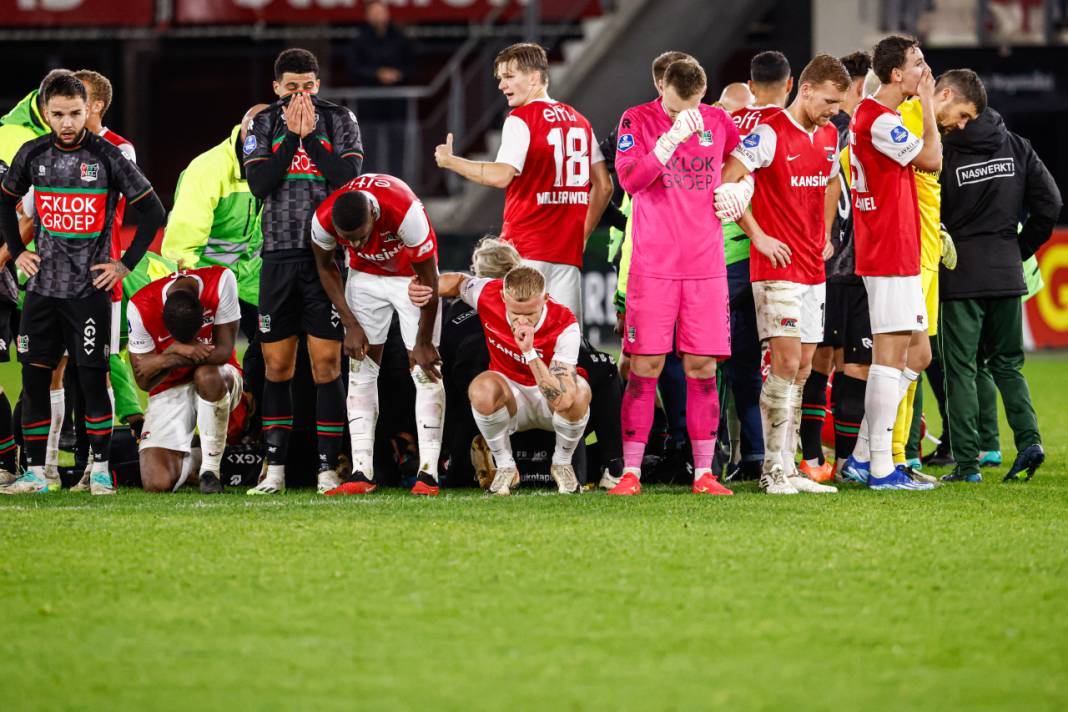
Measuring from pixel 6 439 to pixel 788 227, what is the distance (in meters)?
4.20

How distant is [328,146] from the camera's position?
778cm

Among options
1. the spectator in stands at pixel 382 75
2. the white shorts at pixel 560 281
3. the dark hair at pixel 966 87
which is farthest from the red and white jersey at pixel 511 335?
the spectator in stands at pixel 382 75

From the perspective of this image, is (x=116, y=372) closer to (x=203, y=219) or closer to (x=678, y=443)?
(x=203, y=219)

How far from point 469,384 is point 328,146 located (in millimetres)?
1405

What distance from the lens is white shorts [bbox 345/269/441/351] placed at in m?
7.75

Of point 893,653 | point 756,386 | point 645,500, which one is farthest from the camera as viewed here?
point 756,386

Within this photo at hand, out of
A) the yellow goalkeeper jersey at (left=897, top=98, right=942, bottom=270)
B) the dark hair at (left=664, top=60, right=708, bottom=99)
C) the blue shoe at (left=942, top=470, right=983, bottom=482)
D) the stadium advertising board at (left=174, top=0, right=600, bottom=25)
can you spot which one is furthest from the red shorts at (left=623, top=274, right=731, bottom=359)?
the stadium advertising board at (left=174, top=0, right=600, bottom=25)

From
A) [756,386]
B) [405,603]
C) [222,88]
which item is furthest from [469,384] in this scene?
[222,88]

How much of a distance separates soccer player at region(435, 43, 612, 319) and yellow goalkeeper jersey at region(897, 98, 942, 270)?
5.39 feet

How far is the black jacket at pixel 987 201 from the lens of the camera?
27.2 feet

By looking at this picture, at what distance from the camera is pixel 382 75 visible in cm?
1734

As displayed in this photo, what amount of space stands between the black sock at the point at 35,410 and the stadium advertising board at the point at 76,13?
1300cm

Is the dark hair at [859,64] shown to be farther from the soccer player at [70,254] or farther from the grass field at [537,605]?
the soccer player at [70,254]

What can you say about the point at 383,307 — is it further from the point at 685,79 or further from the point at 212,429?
the point at 685,79
